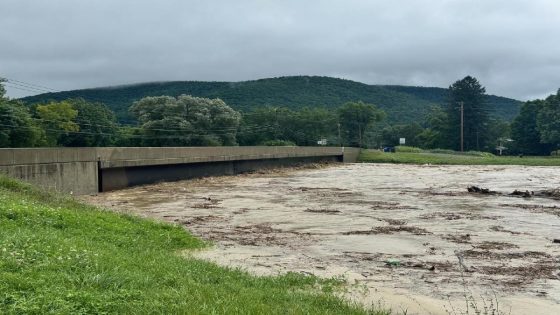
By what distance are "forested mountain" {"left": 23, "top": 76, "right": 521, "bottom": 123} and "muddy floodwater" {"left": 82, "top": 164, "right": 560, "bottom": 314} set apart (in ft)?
306

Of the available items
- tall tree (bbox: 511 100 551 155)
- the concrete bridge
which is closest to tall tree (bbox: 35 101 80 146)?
the concrete bridge

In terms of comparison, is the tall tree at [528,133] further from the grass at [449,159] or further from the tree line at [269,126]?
the grass at [449,159]

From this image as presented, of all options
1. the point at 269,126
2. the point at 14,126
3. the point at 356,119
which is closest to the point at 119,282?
the point at 14,126

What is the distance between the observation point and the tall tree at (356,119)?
12156 cm

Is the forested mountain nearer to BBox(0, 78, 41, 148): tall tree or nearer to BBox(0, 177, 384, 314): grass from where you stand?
BBox(0, 78, 41, 148): tall tree

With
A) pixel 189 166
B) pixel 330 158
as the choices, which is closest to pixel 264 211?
pixel 189 166

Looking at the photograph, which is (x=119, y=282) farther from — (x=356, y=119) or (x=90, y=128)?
(x=356, y=119)

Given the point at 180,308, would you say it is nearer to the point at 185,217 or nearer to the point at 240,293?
the point at 240,293

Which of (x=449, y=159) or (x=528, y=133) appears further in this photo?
(x=528, y=133)

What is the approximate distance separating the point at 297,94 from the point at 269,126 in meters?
51.9

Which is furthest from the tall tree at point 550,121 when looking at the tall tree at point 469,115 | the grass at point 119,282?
the grass at point 119,282

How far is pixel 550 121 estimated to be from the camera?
9662cm

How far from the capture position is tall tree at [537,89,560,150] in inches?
3718

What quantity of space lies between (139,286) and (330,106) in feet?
496
